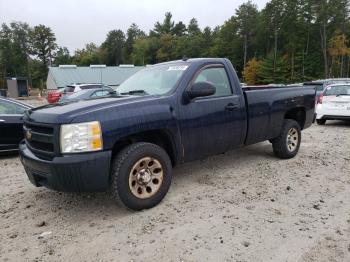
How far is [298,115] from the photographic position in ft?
23.7

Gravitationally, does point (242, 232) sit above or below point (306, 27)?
below

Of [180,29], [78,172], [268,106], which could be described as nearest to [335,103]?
[268,106]

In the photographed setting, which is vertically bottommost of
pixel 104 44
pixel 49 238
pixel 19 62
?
pixel 49 238

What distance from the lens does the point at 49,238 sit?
12.4 ft

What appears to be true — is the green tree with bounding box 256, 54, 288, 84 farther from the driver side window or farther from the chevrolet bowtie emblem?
the chevrolet bowtie emblem

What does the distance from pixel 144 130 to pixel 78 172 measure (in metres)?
0.95

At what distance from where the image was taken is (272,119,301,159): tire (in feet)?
21.5

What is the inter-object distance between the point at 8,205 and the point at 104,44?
126624 mm

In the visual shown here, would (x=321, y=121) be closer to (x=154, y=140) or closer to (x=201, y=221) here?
(x=154, y=140)

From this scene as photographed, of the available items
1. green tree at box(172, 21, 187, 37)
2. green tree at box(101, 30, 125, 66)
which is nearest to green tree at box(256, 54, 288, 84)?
green tree at box(172, 21, 187, 37)

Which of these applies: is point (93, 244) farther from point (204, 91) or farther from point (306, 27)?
point (306, 27)

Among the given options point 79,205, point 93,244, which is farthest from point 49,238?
point 79,205

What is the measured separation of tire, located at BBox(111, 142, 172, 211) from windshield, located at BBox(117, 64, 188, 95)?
95 cm

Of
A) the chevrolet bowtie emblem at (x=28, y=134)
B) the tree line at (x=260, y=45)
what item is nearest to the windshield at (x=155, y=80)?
the chevrolet bowtie emblem at (x=28, y=134)
